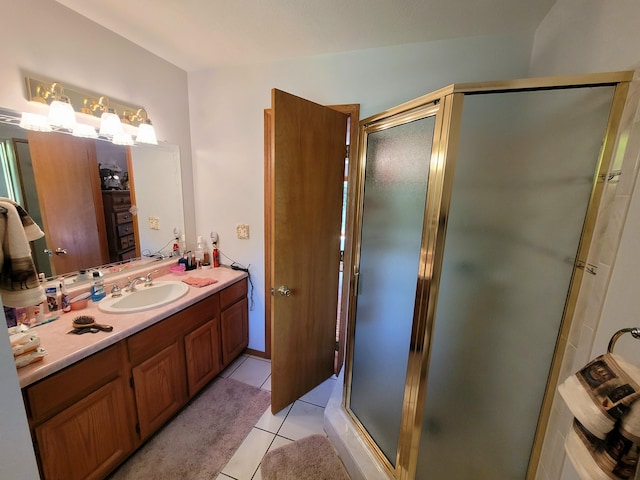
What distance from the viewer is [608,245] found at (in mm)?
792

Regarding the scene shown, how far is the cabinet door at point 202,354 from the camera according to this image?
1.70 meters

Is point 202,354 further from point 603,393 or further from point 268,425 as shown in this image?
point 603,393

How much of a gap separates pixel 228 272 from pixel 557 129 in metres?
2.22

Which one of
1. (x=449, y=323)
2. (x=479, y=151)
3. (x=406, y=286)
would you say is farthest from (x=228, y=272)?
(x=479, y=151)

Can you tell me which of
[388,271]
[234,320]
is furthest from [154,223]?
[388,271]

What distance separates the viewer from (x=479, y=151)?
0.98 meters

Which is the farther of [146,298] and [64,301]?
[146,298]

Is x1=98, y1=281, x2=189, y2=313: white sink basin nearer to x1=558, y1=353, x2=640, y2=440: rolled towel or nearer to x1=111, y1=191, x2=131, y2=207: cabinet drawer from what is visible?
x1=111, y1=191, x2=131, y2=207: cabinet drawer

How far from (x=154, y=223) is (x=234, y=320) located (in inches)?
41.3

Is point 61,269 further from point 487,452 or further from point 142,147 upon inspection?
point 487,452

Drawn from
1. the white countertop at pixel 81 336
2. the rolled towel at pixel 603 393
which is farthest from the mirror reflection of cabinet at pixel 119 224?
the rolled towel at pixel 603 393

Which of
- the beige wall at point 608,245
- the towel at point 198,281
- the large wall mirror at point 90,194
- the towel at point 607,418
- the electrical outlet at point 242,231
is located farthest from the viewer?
the electrical outlet at point 242,231

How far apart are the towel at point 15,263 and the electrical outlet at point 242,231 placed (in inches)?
54.1

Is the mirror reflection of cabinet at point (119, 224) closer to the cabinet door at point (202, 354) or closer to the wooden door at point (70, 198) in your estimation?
the wooden door at point (70, 198)
